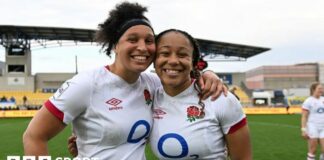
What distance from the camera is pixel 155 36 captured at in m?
2.96

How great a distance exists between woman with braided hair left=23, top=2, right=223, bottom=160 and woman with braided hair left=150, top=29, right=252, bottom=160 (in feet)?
0.26

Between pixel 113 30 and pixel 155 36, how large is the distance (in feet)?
0.92

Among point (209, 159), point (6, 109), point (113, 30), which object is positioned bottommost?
point (6, 109)

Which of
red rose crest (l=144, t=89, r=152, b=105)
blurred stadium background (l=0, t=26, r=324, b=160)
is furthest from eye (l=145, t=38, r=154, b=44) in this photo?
blurred stadium background (l=0, t=26, r=324, b=160)

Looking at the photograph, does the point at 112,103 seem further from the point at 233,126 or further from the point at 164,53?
the point at 233,126

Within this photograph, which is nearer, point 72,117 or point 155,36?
point 72,117

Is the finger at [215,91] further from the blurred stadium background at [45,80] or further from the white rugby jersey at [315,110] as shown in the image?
the blurred stadium background at [45,80]

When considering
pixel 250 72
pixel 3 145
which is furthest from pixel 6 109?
pixel 250 72

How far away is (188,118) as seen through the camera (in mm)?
2893

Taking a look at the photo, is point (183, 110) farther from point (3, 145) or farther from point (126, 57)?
point (3, 145)

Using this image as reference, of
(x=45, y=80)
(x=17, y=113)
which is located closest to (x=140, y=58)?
(x=17, y=113)

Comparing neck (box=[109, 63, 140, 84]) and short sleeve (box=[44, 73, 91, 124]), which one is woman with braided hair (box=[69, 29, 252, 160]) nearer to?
neck (box=[109, 63, 140, 84])

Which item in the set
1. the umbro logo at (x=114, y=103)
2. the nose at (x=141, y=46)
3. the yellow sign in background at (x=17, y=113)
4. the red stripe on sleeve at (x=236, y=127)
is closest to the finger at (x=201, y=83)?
the red stripe on sleeve at (x=236, y=127)

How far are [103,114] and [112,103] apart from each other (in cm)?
9
